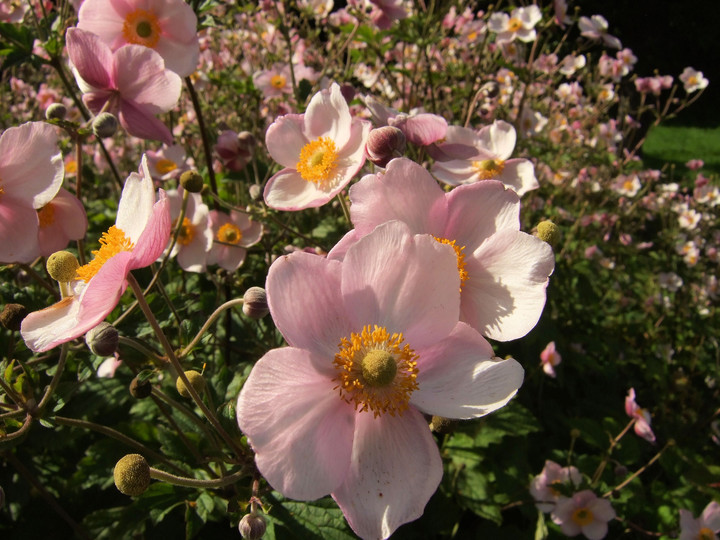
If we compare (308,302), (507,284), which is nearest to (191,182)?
(308,302)

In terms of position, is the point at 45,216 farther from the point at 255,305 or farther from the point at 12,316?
the point at 255,305

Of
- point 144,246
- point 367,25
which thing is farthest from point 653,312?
point 144,246

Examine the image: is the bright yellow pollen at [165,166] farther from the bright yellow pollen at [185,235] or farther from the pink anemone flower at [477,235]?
the pink anemone flower at [477,235]

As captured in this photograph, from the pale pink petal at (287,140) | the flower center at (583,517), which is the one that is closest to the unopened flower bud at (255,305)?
the pale pink petal at (287,140)

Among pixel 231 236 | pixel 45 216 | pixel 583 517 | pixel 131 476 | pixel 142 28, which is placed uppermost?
pixel 142 28

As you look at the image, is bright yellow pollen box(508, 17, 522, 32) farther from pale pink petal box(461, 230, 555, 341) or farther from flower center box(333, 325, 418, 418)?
flower center box(333, 325, 418, 418)
